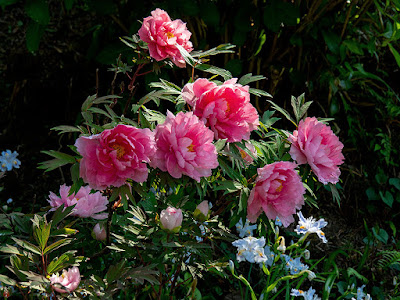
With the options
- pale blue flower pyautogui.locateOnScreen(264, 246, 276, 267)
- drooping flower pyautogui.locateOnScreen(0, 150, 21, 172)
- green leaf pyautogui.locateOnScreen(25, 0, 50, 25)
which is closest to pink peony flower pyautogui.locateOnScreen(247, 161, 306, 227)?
pale blue flower pyautogui.locateOnScreen(264, 246, 276, 267)

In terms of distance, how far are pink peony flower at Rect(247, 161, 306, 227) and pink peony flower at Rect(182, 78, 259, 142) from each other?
108mm

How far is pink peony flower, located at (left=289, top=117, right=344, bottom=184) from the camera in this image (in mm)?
1146

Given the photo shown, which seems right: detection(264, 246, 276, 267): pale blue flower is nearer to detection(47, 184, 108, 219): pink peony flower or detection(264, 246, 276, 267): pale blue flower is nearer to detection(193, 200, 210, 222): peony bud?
detection(193, 200, 210, 222): peony bud

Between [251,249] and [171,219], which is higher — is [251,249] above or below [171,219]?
below

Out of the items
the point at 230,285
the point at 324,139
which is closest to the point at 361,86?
the point at 230,285

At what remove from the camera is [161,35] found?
1.22 meters

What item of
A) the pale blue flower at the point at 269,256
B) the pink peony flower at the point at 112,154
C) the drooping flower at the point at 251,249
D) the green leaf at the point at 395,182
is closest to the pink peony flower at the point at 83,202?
the pink peony flower at the point at 112,154

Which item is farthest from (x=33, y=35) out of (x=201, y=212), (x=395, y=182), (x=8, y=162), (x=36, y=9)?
(x=395, y=182)

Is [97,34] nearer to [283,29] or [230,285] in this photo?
[283,29]

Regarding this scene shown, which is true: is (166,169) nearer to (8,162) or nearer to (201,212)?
(201,212)

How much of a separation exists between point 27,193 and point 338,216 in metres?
1.59

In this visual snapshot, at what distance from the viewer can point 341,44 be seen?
2309mm

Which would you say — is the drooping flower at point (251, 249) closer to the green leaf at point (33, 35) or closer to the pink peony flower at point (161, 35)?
the pink peony flower at point (161, 35)

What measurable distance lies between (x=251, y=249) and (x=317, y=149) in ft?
1.74
